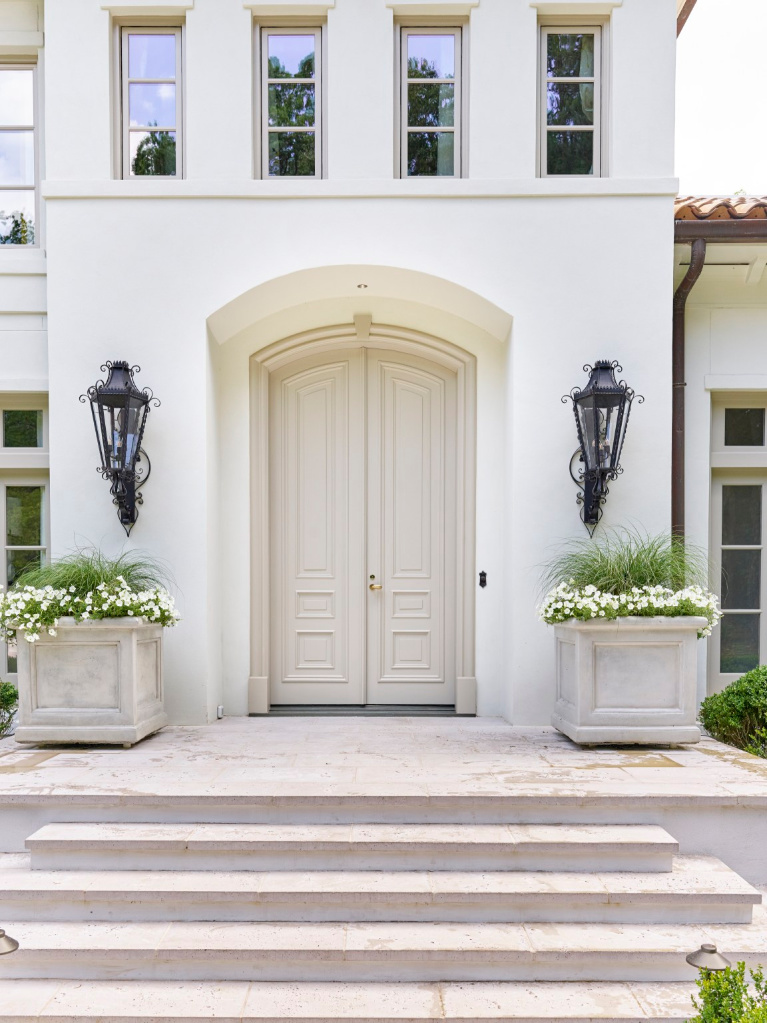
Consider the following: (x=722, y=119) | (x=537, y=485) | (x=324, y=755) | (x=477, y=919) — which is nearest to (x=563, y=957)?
(x=477, y=919)

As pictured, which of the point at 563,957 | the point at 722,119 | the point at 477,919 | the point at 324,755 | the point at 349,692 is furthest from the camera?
the point at 722,119

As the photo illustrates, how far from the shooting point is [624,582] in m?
5.20

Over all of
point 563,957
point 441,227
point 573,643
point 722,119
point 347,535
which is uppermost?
point 722,119

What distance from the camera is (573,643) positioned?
5164 millimetres

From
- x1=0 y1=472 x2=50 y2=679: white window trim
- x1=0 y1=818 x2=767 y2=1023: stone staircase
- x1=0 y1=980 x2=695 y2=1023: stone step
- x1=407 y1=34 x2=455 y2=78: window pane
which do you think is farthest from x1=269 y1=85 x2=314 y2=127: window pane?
x1=0 y1=980 x2=695 y2=1023: stone step

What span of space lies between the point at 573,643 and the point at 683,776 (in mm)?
1032

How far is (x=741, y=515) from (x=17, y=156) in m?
6.41

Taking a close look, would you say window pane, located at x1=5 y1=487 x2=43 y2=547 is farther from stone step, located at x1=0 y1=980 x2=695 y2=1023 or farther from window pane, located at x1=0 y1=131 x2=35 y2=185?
stone step, located at x1=0 y1=980 x2=695 y2=1023

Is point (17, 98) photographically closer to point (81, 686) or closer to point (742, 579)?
point (81, 686)

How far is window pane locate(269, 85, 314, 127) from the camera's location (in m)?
5.98

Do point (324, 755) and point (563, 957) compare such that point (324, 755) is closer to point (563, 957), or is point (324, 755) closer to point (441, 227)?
point (563, 957)

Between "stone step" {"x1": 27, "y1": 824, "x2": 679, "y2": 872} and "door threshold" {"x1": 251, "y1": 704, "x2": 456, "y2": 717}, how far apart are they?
2.33 meters

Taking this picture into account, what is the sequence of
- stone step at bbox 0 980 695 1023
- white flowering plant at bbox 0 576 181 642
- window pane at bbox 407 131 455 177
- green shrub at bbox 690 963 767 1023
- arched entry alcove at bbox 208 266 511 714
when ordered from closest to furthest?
green shrub at bbox 690 963 767 1023 → stone step at bbox 0 980 695 1023 → white flowering plant at bbox 0 576 181 642 → window pane at bbox 407 131 455 177 → arched entry alcove at bbox 208 266 511 714

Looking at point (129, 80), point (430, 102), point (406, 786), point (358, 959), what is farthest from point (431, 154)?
point (358, 959)
